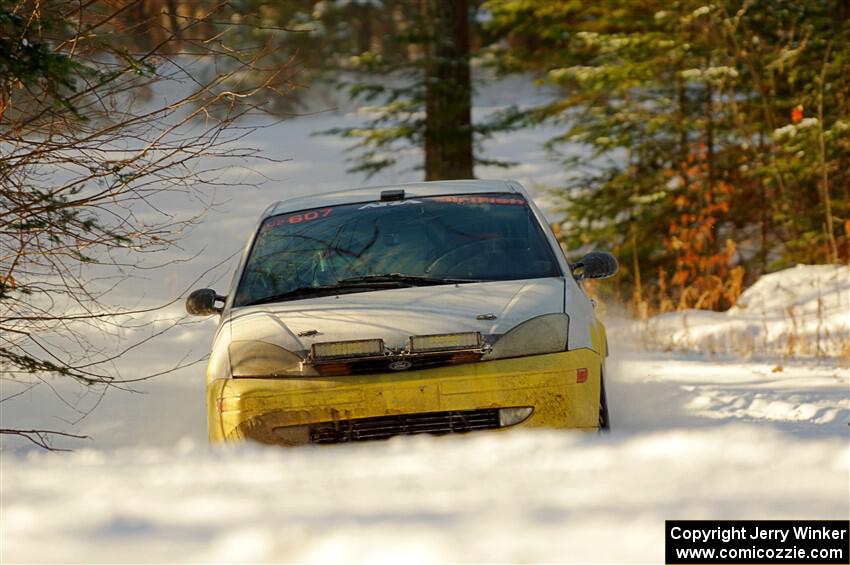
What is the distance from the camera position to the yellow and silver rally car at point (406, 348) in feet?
18.2

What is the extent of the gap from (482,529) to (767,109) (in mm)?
13927

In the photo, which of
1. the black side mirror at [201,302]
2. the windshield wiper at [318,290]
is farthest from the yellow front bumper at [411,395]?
the black side mirror at [201,302]

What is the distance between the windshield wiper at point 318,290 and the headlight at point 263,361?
0.60 meters

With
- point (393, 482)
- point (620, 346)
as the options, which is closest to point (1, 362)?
point (393, 482)

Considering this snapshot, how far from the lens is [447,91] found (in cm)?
1708

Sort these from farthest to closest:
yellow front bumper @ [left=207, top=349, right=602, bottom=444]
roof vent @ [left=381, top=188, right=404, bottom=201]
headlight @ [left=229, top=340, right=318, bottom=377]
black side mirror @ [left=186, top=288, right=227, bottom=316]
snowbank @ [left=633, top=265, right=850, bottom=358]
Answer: snowbank @ [left=633, top=265, right=850, bottom=358] → roof vent @ [left=381, top=188, right=404, bottom=201] → black side mirror @ [left=186, top=288, right=227, bottom=316] → headlight @ [left=229, top=340, right=318, bottom=377] → yellow front bumper @ [left=207, top=349, right=602, bottom=444]

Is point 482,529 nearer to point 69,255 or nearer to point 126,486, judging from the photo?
point 126,486

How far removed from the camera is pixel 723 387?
9.33 meters

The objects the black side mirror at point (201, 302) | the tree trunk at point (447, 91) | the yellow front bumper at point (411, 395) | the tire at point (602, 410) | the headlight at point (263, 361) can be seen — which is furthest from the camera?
the tree trunk at point (447, 91)

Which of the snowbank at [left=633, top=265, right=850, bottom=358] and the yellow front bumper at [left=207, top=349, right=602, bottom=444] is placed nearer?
the yellow front bumper at [left=207, top=349, right=602, bottom=444]

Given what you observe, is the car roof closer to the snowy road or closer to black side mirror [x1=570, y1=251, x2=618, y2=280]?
black side mirror [x1=570, y1=251, x2=618, y2=280]

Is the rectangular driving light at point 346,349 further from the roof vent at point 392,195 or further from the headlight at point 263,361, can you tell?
the roof vent at point 392,195

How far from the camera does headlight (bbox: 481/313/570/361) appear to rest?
565cm

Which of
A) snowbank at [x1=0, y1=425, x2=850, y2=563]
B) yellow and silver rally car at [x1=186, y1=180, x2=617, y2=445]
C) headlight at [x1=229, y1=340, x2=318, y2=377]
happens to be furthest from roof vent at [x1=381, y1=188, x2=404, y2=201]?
snowbank at [x1=0, y1=425, x2=850, y2=563]
